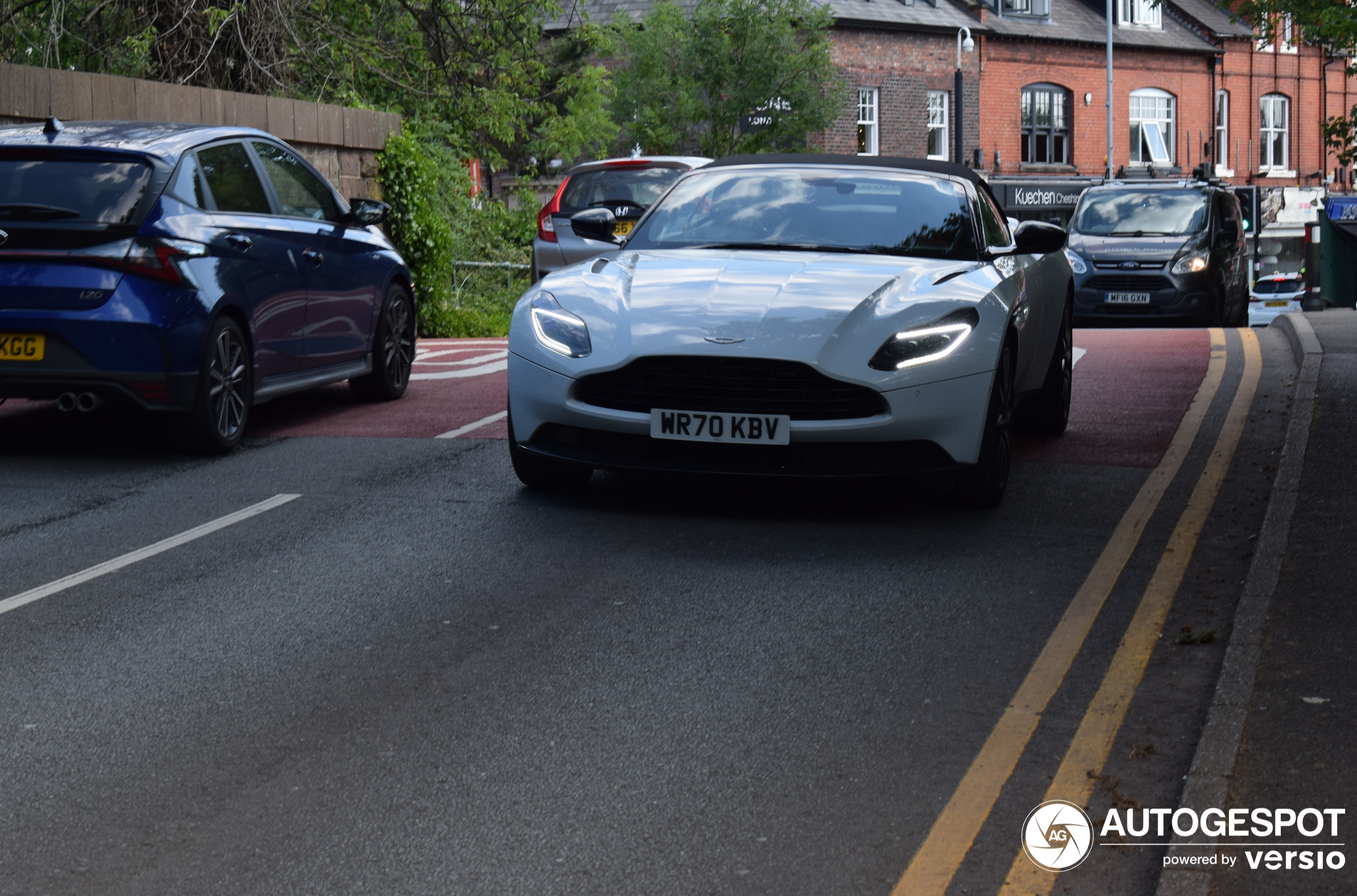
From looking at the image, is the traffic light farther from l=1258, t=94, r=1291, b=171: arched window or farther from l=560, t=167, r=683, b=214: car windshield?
l=1258, t=94, r=1291, b=171: arched window

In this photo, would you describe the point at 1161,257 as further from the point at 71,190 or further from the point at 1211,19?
the point at 1211,19

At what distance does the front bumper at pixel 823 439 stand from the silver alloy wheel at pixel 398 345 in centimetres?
408

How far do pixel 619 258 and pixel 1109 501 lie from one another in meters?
2.61

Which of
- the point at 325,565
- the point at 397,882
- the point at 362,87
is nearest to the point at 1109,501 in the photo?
the point at 325,565

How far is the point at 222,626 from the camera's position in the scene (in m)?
5.36

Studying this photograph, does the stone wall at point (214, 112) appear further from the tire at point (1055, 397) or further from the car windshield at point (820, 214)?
the tire at point (1055, 397)

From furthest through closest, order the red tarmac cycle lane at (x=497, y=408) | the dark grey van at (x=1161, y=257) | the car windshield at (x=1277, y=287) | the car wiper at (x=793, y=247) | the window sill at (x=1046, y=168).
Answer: the window sill at (x=1046, y=168), the car windshield at (x=1277, y=287), the dark grey van at (x=1161, y=257), the red tarmac cycle lane at (x=497, y=408), the car wiper at (x=793, y=247)

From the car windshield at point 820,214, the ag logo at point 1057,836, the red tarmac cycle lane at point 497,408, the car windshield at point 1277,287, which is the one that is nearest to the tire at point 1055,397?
the red tarmac cycle lane at point 497,408

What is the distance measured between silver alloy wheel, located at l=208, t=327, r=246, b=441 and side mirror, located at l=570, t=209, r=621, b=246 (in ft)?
6.56

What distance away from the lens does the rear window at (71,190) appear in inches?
326

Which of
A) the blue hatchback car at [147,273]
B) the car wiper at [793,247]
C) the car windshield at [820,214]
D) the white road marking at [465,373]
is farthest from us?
the white road marking at [465,373]

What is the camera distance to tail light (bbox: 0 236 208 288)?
26.9 feet

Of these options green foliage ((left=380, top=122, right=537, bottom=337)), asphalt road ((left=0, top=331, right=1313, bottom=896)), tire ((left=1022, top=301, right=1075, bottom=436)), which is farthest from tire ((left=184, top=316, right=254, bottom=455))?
green foliage ((left=380, top=122, right=537, bottom=337))

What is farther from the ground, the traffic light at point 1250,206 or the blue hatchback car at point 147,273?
the traffic light at point 1250,206
